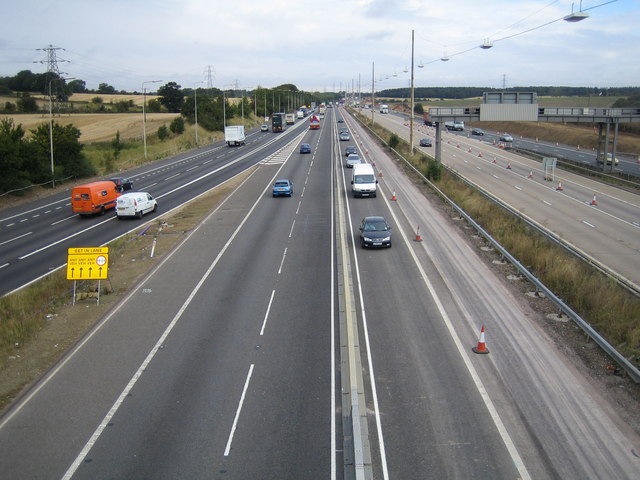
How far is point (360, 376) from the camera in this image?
14.8 m

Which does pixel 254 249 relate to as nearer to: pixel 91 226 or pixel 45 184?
pixel 91 226

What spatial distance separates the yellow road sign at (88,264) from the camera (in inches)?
858

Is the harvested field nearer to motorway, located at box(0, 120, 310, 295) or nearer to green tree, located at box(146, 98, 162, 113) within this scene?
green tree, located at box(146, 98, 162, 113)

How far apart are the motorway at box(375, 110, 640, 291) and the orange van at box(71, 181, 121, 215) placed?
92.9 feet

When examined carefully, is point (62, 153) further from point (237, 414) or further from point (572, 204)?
point (237, 414)

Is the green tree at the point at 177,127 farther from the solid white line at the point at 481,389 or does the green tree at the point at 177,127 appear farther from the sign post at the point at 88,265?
the solid white line at the point at 481,389

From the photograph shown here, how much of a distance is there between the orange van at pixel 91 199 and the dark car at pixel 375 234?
67.0 ft

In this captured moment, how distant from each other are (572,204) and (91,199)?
33.3 meters

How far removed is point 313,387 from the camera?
14539mm

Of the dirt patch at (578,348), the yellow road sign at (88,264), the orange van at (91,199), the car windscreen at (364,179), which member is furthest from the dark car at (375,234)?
the orange van at (91,199)

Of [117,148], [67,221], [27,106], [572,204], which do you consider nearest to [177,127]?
[117,148]

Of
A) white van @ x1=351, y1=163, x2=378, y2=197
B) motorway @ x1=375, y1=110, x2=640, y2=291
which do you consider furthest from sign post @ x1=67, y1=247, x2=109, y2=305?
white van @ x1=351, y1=163, x2=378, y2=197

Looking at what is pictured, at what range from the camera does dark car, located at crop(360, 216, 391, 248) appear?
27656 mm

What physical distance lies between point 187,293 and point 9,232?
63.9 feet
